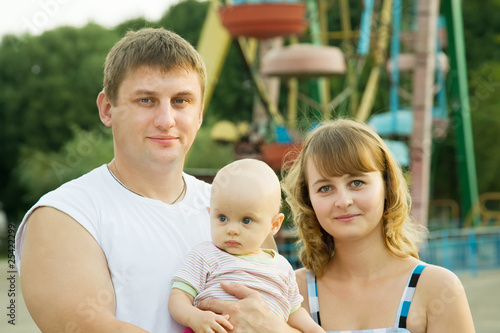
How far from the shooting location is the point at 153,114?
2.73 m

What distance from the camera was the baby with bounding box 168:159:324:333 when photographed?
2701 millimetres

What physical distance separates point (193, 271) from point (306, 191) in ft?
2.40

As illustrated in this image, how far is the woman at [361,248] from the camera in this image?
2.90 metres

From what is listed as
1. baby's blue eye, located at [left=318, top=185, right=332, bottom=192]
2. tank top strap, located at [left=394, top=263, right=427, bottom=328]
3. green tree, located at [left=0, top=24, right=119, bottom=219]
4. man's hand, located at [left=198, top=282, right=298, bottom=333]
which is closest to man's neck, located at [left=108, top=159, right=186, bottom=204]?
man's hand, located at [left=198, top=282, right=298, bottom=333]

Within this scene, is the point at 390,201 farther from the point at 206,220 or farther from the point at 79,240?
the point at 79,240

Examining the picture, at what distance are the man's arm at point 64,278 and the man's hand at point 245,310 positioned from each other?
29cm

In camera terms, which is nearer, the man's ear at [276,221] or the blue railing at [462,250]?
the man's ear at [276,221]

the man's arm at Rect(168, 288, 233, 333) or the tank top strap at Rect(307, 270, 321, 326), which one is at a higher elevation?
the man's arm at Rect(168, 288, 233, 333)

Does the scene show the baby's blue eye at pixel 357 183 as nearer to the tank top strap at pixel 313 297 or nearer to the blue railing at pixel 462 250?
the tank top strap at pixel 313 297

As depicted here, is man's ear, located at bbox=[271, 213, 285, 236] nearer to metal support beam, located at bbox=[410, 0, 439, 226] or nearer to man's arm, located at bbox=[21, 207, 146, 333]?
man's arm, located at bbox=[21, 207, 146, 333]

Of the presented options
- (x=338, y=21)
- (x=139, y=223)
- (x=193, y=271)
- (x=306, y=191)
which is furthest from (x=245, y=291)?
(x=338, y=21)

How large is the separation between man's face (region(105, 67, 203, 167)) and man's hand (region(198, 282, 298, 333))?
524 millimetres

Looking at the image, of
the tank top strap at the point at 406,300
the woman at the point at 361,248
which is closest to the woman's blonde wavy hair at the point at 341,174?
the woman at the point at 361,248

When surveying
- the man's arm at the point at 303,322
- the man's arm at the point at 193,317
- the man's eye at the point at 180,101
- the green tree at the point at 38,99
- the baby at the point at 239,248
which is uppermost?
the man's eye at the point at 180,101
